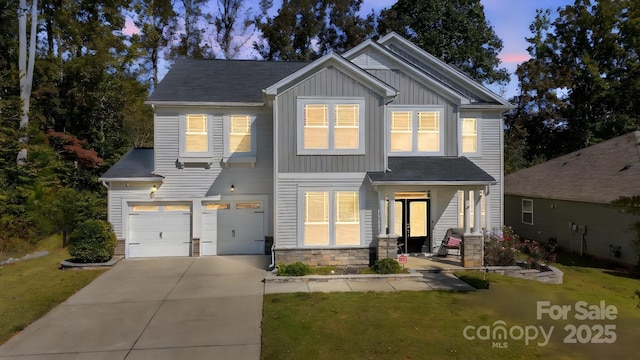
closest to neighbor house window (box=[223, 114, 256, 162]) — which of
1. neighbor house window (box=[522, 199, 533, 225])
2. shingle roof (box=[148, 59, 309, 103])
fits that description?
shingle roof (box=[148, 59, 309, 103])

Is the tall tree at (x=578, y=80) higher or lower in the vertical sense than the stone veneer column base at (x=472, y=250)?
higher

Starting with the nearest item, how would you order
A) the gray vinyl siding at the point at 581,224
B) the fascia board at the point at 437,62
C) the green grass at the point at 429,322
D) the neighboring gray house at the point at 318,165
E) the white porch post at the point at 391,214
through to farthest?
the green grass at the point at 429,322 < the white porch post at the point at 391,214 < the neighboring gray house at the point at 318,165 < the gray vinyl siding at the point at 581,224 < the fascia board at the point at 437,62

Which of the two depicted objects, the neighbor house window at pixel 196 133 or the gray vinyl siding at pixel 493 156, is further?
the gray vinyl siding at pixel 493 156

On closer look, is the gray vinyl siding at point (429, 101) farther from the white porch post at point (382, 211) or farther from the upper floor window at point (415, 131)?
the white porch post at point (382, 211)

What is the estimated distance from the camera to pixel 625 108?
31.3 meters

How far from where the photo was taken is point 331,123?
1298 cm

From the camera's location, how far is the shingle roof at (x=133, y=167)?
48.0 feet

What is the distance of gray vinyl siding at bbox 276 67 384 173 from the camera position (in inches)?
505

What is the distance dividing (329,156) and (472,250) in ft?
19.3

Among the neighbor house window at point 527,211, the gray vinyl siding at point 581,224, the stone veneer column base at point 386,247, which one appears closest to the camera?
the stone veneer column base at point 386,247

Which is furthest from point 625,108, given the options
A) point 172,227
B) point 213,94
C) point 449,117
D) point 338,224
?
point 172,227

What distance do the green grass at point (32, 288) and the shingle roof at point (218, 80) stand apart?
22.6 feet

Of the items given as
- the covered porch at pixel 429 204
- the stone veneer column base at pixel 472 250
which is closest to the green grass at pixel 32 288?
the covered porch at pixel 429 204

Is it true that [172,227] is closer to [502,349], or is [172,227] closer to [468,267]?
[468,267]
